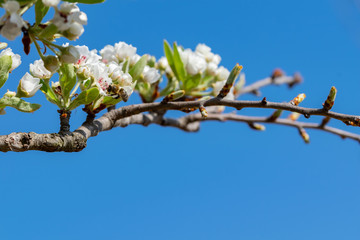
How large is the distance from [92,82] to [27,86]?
0.23m

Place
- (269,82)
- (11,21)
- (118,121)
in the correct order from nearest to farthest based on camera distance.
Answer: (11,21)
(118,121)
(269,82)

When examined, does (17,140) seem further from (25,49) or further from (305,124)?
(305,124)

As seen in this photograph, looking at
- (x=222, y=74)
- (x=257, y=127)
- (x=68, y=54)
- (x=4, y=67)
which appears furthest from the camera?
(x=257, y=127)

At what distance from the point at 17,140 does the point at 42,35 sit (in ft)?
1.18

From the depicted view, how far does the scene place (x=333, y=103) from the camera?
161cm

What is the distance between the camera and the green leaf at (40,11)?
4.03 ft

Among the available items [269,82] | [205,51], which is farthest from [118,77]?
[269,82]

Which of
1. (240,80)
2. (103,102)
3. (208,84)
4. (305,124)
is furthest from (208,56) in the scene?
(103,102)

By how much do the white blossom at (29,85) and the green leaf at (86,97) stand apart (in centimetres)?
15

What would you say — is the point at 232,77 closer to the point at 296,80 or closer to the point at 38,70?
the point at 38,70

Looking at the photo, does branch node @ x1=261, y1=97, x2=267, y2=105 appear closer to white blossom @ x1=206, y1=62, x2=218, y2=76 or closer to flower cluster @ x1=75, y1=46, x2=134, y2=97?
flower cluster @ x1=75, y1=46, x2=134, y2=97

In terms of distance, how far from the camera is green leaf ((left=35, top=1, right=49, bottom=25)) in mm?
1229

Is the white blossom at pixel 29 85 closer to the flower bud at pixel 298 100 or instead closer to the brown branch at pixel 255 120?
the flower bud at pixel 298 100

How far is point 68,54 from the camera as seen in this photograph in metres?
1.33
